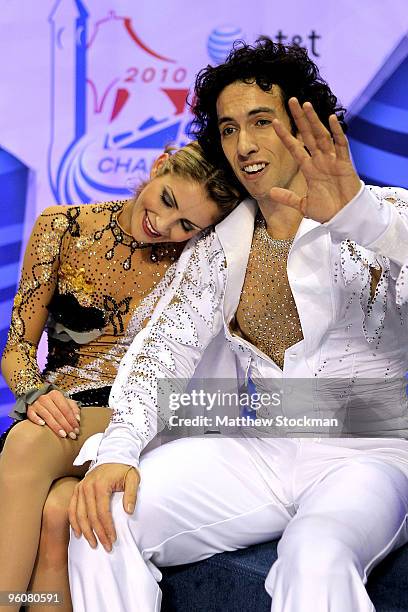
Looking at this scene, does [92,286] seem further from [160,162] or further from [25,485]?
[25,485]

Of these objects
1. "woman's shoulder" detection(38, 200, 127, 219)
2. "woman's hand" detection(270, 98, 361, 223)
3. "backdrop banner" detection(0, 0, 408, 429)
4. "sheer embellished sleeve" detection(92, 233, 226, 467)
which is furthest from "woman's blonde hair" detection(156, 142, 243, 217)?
"backdrop banner" detection(0, 0, 408, 429)

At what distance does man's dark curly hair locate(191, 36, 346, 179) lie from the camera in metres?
2.45

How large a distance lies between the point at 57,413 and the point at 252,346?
0.55 meters

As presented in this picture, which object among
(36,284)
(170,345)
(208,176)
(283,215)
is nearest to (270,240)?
(283,215)

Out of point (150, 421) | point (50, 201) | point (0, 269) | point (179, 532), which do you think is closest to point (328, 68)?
point (50, 201)

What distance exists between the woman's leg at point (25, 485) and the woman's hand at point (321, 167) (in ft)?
2.80

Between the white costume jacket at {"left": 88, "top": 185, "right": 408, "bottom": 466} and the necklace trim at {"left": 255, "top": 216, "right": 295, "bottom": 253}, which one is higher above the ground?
the necklace trim at {"left": 255, "top": 216, "right": 295, "bottom": 253}

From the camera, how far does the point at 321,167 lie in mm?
1957

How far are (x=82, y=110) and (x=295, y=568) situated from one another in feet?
7.99

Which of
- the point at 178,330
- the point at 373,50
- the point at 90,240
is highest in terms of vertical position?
the point at 373,50

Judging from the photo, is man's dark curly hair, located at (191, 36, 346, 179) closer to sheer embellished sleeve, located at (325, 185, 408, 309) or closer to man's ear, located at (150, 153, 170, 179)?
man's ear, located at (150, 153, 170, 179)

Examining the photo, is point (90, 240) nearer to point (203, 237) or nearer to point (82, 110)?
point (203, 237)

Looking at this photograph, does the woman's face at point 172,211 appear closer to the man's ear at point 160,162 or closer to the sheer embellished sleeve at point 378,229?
the man's ear at point 160,162

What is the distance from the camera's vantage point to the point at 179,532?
2084 millimetres
